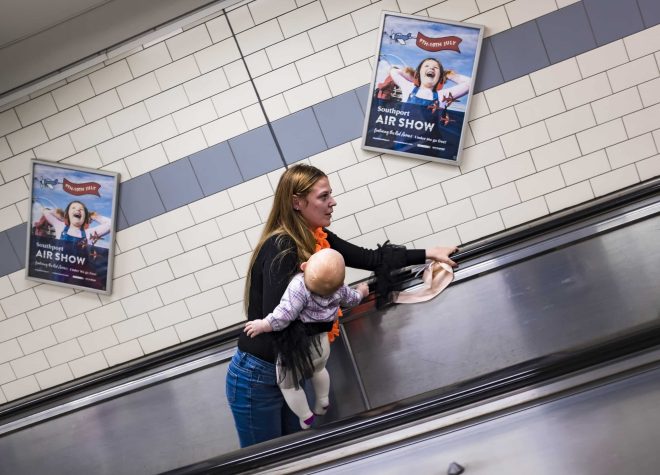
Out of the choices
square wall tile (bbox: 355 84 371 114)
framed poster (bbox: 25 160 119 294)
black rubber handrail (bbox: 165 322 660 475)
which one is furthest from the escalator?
square wall tile (bbox: 355 84 371 114)

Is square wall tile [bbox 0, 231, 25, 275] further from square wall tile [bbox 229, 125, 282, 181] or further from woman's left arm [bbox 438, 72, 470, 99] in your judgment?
woman's left arm [bbox 438, 72, 470, 99]

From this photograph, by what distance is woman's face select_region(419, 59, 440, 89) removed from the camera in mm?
4246

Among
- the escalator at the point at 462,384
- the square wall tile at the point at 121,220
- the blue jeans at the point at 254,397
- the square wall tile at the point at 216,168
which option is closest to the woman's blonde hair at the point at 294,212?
the blue jeans at the point at 254,397

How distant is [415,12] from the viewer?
165 inches

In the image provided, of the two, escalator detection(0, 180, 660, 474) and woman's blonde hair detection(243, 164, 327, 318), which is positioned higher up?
woman's blonde hair detection(243, 164, 327, 318)

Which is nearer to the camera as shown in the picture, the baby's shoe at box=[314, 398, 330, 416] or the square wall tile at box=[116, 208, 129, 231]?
the baby's shoe at box=[314, 398, 330, 416]

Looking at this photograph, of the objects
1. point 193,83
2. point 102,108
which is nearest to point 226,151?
point 193,83

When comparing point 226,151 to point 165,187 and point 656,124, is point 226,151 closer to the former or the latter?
point 165,187

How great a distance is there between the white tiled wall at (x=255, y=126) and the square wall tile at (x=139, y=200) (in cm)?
6

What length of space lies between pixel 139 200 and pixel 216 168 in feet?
1.74

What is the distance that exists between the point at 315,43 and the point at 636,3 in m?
1.75

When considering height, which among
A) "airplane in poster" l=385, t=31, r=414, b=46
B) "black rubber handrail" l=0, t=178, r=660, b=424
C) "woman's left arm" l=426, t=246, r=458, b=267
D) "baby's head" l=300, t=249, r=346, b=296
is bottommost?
"black rubber handrail" l=0, t=178, r=660, b=424

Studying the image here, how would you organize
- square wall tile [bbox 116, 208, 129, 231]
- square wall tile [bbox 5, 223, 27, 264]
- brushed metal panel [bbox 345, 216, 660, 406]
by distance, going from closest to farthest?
brushed metal panel [bbox 345, 216, 660, 406], square wall tile [bbox 116, 208, 129, 231], square wall tile [bbox 5, 223, 27, 264]

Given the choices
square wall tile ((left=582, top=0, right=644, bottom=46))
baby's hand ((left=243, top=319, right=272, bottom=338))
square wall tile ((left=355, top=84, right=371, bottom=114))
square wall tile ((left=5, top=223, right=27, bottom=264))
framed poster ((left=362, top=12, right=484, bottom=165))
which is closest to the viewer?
baby's hand ((left=243, top=319, right=272, bottom=338))
